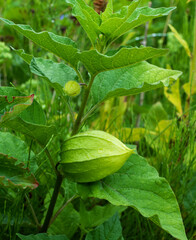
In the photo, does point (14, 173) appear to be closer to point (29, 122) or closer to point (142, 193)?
point (29, 122)

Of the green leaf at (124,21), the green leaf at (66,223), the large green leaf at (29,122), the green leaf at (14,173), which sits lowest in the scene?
the green leaf at (66,223)

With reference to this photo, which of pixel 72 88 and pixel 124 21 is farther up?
pixel 124 21

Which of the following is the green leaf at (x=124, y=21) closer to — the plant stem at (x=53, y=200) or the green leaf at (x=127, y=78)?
the green leaf at (x=127, y=78)

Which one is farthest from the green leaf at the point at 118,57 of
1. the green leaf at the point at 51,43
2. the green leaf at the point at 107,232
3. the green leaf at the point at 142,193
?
the green leaf at the point at 107,232

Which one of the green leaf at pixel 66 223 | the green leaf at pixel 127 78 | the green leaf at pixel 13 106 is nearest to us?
the green leaf at pixel 13 106

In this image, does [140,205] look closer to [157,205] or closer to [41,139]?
[157,205]

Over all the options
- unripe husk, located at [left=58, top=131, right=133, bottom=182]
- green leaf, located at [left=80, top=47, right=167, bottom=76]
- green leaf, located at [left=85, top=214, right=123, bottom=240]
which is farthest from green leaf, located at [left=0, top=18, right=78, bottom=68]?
green leaf, located at [left=85, top=214, right=123, bottom=240]

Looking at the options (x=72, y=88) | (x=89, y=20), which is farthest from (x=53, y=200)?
(x=89, y=20)
